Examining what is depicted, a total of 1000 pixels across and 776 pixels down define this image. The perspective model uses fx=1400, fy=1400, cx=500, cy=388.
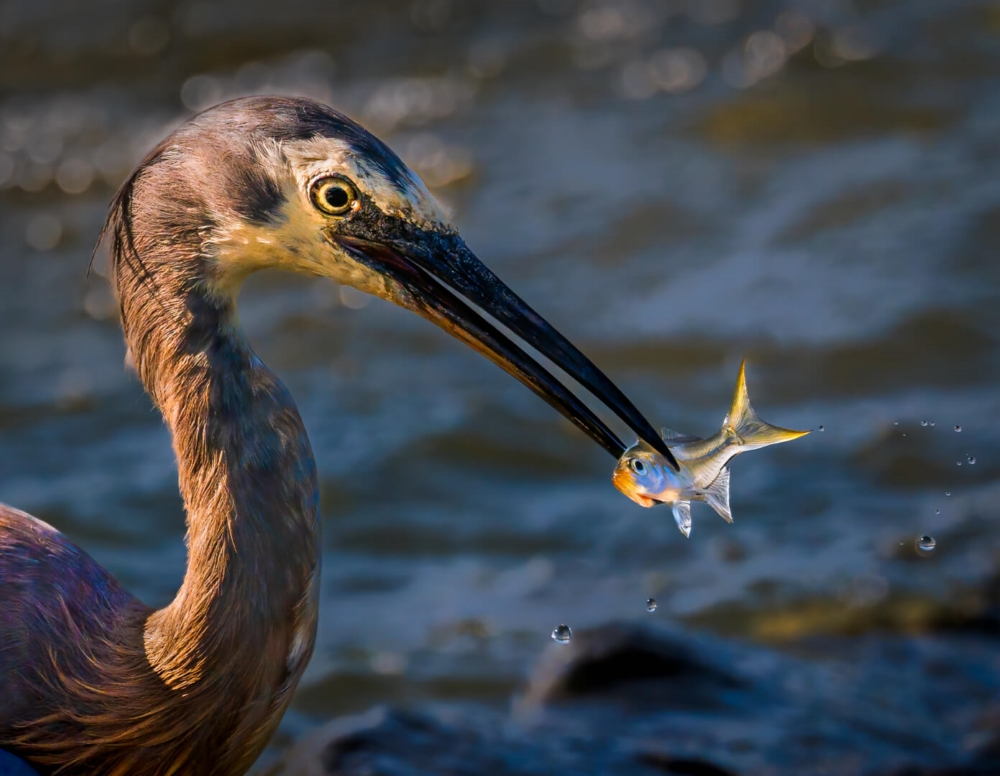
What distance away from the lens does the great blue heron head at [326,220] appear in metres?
2.84

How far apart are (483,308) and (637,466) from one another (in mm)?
467

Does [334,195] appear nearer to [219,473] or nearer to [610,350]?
[219,473]

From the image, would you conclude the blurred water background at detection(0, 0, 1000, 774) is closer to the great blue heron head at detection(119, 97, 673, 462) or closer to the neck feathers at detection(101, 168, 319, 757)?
the neck feathers at detection(101, 168, 319, 757)

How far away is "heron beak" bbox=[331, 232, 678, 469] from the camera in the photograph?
2.92m

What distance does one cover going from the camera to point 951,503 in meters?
5.21

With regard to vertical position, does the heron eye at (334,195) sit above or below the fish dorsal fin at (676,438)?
above

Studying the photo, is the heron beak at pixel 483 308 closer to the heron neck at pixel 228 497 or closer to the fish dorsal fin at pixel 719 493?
the fish dorsal fin at pixel 719 493

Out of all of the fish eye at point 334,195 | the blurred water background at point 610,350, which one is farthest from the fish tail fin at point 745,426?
the blurred water background at point 610,350

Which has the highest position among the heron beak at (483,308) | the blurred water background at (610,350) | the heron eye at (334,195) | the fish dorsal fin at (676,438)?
the blurred water background at (610,350)

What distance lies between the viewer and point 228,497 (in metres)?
3.02

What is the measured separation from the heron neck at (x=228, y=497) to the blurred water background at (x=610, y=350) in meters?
0.86

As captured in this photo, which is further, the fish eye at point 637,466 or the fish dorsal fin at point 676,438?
the fish dorsal fin at point 676,438

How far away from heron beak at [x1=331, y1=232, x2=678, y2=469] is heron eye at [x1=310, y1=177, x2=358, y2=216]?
0.06 m

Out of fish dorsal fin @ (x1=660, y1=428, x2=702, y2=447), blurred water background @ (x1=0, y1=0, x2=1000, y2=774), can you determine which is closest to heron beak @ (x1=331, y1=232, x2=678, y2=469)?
fish dorsal fin @ (x1=660, y1=428, x2=702, y2=447)
